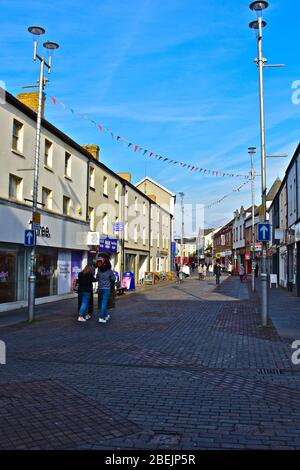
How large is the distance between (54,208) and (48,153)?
8.03ft

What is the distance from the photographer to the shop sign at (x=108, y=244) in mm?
24953

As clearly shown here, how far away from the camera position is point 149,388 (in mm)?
6168

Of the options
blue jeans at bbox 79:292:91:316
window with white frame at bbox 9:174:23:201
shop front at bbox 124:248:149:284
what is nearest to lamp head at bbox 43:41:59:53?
window with white frame at bbox 9:174:23:201

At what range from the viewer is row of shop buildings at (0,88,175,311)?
52.5 feet

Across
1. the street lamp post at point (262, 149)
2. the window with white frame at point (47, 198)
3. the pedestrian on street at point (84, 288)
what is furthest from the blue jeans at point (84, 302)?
the window with white frame at point (47, 198)

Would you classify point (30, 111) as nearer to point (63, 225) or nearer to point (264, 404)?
point (63, 225)

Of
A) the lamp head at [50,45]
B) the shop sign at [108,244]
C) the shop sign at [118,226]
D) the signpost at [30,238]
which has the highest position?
the lamp head at [50,45]

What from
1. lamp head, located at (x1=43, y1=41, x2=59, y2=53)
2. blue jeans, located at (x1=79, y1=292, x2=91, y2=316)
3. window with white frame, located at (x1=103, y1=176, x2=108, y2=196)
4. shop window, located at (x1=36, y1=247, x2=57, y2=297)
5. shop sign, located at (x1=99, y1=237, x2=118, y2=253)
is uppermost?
lamp head, located at (x1=43, y1=41, x2=59, y2=53)

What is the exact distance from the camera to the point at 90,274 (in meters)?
13.2

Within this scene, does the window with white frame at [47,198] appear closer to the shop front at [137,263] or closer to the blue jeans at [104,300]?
the blue jeans at [104,300]

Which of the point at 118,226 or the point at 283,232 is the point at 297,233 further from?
the point at 118,226

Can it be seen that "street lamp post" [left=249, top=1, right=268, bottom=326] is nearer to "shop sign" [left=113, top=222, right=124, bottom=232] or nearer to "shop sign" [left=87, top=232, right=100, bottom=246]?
"shop sign" [left=87, top=232, right=100, bottom=246]
